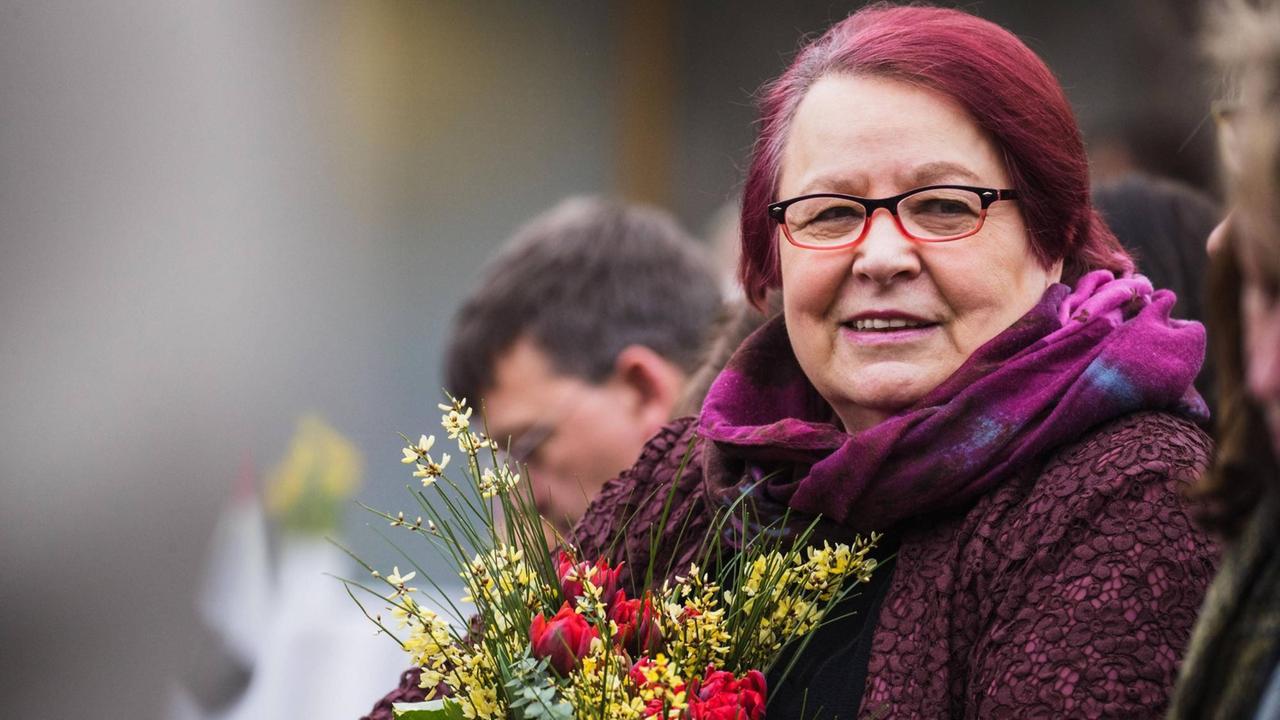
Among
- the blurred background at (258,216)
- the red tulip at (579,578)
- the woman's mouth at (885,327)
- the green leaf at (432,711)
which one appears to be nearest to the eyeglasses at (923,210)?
the woman's mouth at (885,327)

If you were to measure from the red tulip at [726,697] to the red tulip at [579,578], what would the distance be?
19 cm

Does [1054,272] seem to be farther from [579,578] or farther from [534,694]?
[534,694]

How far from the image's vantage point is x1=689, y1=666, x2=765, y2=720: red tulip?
5.76 feet

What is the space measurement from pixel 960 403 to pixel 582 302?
1767 mm

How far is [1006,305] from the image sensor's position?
81.6 inches

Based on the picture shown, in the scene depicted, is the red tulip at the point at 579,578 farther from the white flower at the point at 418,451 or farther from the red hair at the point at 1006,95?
the red hair at the point at 1006,95

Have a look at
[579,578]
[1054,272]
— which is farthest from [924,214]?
[579,578]

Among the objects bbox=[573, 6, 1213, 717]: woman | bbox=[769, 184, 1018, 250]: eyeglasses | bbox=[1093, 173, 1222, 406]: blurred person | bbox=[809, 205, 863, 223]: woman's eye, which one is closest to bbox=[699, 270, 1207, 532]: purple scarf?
bbox=[573, 6, 1213, 717]: woman

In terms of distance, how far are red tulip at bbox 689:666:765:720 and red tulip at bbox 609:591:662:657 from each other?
0.07 metres

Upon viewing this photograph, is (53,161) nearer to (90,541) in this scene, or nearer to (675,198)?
(90,541)

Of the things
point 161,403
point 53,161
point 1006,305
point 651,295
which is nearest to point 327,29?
point 53,161

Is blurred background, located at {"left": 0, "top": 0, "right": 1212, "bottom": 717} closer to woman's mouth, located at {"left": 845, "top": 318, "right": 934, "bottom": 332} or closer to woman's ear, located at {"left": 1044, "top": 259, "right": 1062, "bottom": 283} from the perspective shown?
woman's ear, located at {"left": 1044, "top": 259, "right": 1062, "bottom": 283}

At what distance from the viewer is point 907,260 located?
207cm

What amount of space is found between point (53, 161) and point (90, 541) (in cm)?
138
